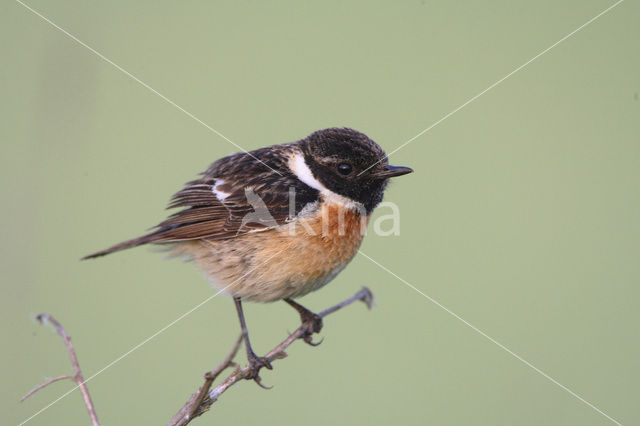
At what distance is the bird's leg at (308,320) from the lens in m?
3.77

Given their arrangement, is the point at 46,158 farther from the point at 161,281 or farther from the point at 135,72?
the point at 135,72

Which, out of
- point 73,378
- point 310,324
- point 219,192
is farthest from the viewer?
point 310,324

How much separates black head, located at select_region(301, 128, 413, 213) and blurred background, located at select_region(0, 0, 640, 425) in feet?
0.88

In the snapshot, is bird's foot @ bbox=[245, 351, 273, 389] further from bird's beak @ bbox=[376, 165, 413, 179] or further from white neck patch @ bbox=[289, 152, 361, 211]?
bird's beak @ bbox=[376, 165, 413, 179]

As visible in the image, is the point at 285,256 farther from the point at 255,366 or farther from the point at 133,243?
the point at 133,243

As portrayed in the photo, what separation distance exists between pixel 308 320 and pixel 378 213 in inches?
29.6

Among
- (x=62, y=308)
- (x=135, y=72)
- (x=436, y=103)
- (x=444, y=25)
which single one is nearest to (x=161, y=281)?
(x=62, y=308)

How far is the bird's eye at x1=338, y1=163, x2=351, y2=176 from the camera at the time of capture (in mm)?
3541

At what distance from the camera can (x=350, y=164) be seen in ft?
11.6

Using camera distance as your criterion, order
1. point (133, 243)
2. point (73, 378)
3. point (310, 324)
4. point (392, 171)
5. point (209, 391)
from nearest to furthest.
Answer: point (73, 378) → point (209, 391) → point (133, 243) → point (392, 171) → point (310, 324)

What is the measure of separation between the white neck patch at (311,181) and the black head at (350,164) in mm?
21

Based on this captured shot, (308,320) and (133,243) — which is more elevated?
(133,243)
